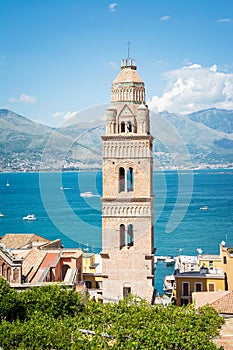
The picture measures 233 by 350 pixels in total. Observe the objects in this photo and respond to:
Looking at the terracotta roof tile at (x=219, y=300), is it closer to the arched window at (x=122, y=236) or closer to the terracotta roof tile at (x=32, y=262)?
the arched window at (x=122, y=236)

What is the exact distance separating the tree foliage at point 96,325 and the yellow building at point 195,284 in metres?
12.0

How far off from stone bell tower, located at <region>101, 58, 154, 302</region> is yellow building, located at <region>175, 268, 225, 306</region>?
6.39 metres

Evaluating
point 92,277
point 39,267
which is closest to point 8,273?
point 39,267

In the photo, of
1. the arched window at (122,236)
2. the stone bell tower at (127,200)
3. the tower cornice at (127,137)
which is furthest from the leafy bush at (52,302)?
the tower cornice at (127,137)

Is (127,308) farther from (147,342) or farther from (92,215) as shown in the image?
(92,215)

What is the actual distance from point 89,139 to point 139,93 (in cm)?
854

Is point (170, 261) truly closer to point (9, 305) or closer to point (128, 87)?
point (128, 87)

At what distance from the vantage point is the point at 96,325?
18922 mm

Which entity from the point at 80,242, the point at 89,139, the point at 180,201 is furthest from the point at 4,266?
the point at 180,201

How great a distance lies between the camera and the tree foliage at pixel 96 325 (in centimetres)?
1675

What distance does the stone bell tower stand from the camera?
2778 centimetres

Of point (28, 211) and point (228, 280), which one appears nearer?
point (228, 280)

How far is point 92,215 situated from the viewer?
112 meters

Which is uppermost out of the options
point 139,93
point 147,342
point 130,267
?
point 139,93
